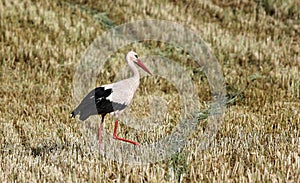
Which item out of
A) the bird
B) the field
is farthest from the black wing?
the field

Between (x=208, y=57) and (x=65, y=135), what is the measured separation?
6547 millimetres

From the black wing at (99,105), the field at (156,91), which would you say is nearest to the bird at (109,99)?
the black wing at (99,105)

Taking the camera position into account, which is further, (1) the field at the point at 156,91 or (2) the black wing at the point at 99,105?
(2) the black wing at the point at 99,105

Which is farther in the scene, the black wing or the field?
the black wing

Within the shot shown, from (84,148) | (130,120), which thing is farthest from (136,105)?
(84,148)

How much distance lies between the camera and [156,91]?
1038 cm

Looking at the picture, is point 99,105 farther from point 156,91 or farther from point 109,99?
point 156,91

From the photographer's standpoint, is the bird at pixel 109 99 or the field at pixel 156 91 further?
the bird at pixel 109 99

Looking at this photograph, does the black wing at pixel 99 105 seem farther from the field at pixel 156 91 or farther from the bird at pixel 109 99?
the field at pixel 156 91

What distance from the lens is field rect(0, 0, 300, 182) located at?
16.2 ft

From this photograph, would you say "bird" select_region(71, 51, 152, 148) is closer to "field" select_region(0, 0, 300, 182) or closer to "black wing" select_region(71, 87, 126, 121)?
"black wing" select_region(71, 87, 126, 121)

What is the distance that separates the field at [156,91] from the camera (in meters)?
4.95

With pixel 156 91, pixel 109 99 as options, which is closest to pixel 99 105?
pixel 109 99

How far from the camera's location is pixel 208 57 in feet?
41.4
